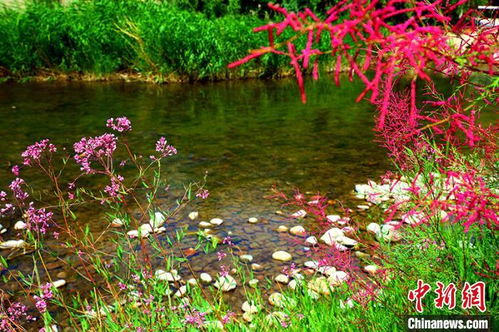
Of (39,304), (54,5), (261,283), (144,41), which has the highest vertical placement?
(54,5)

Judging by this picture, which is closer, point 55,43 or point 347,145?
point 347,145

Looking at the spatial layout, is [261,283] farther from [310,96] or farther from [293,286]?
[310,96]

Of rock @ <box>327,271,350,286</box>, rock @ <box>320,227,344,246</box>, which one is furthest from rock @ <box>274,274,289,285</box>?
Answer: rock @ <box>320,227,344,246</box>

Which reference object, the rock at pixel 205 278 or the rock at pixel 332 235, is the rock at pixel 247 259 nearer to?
the rock at pixel 205 278

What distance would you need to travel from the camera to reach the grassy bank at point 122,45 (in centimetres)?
1201

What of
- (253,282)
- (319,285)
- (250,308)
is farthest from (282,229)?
(250,308)

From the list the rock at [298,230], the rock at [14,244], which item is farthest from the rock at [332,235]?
the rock at [14,244]

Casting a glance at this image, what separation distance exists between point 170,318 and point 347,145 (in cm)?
442

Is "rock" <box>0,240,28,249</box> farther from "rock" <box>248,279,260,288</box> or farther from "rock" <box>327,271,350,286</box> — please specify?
"rock" <box>327,271,350,286</box>

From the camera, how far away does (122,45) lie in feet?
41.4

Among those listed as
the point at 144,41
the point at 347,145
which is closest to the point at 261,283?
the point at 347,145

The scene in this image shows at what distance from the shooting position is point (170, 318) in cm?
276

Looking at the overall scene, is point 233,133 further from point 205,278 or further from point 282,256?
point 205,278

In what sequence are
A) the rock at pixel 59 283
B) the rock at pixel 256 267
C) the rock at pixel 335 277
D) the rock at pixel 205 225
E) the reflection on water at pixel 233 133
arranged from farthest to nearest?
the reflection on water at pixel 233 133, the rock at pixel 205 225, the rock at pixel 256 267, the rock at pixel 59 283, the rock at pixel 335 277
